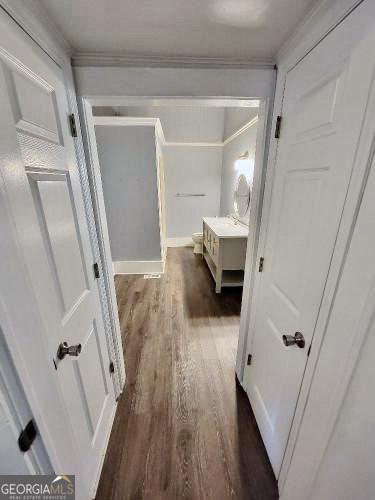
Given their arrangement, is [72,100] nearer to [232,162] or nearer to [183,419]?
[183,419]

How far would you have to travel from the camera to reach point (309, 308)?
0.79 meters

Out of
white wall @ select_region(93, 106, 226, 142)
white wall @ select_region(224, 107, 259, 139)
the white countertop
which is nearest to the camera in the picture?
the white countertop

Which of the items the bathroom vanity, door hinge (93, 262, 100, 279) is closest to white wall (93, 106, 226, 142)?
the bathroom vanity

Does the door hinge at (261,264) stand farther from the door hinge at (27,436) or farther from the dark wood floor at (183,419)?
the door hinge at (27,436)

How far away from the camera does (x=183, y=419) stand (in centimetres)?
139

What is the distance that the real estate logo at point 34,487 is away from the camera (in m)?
0.58

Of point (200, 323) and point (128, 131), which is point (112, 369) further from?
point (128, 131)

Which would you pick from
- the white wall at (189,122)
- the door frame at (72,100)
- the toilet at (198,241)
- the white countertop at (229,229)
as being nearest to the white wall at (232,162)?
the white wall at (189,122)

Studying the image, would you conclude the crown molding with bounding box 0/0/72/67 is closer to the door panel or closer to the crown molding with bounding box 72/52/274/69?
the crown molding with bounding box 72/52/274/69

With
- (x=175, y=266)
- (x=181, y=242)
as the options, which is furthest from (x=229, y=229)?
(x=181, y=242)

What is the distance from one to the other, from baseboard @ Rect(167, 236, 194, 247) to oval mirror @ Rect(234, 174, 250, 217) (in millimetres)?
1807

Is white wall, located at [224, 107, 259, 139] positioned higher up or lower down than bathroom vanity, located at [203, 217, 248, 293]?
higher up

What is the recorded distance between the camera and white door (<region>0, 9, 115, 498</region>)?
551 mm

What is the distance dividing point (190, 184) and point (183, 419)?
14.0 ft
